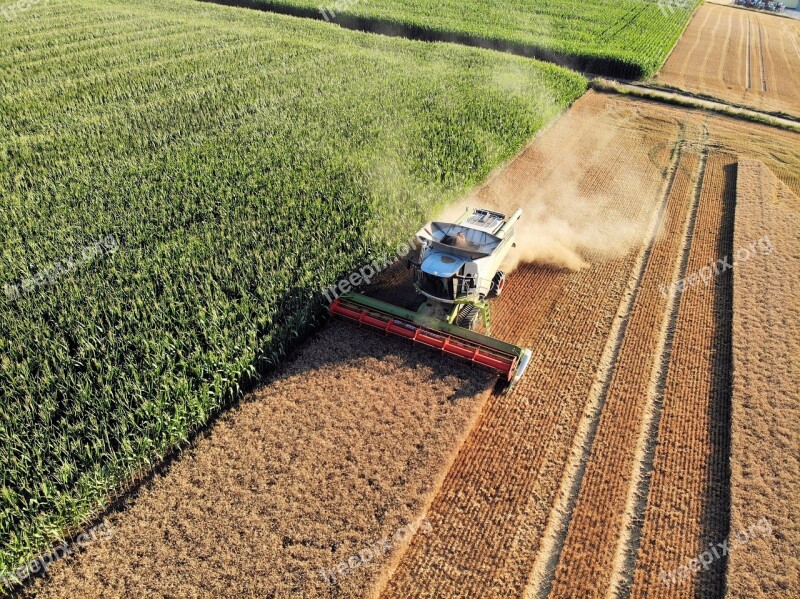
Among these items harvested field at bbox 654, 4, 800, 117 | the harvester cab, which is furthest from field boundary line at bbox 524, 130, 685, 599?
harvested field at bbox 654, 4, 800, 117

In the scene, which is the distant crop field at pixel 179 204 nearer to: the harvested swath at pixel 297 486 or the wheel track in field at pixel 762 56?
the harvested swath at pixel 297 486

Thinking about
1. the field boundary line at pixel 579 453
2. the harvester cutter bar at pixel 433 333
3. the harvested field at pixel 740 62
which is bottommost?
the field boundary line at pixel 579 453

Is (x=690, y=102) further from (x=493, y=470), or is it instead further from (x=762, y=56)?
(x=493, y=470)

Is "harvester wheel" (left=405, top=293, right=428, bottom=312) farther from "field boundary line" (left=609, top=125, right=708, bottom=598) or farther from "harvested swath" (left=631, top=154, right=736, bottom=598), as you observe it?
"harvested swath" (left=631, top=154, right=736, bottom=598)

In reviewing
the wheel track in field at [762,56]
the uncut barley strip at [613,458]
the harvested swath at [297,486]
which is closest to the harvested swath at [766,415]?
the uncut barley strip at [613,458]

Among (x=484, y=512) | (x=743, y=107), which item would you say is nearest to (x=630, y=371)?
(x=484, y=512)

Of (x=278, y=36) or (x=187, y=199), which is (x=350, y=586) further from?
(x=278, y=36)
